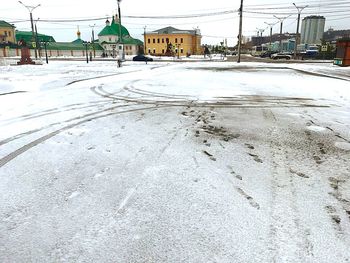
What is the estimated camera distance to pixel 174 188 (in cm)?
360

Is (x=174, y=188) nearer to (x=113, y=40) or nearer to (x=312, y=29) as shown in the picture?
(x=113, y=40)

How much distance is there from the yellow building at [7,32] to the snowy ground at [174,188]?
86.9 meters

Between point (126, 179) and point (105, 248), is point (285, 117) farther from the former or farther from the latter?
point (105, 248)

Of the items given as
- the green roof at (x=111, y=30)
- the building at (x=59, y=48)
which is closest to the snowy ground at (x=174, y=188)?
the building at (x=59, y=48)

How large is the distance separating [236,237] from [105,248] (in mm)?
1177

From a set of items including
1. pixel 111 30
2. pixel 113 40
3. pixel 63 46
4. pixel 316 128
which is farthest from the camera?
pixel 113 40

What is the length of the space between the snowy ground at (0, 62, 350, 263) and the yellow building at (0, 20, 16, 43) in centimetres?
8693

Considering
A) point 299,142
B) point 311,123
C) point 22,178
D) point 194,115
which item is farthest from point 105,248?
point 311,123

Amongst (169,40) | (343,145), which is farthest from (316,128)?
(169,40)

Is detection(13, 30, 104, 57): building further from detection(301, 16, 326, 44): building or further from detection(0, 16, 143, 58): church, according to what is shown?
detection(301, 16, 326, 44): building

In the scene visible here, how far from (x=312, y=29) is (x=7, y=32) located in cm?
10553

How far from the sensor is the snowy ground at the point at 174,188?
8.33 feet

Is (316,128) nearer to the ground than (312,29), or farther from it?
nearer to the ground

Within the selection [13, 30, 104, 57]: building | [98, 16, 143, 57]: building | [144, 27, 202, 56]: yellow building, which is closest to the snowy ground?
[13, 30, 104, 57]: building
